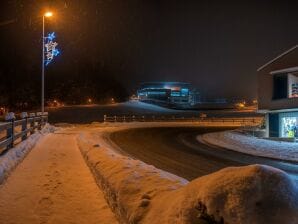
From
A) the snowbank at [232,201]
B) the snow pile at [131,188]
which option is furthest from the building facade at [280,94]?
the snowbank at [232,201]

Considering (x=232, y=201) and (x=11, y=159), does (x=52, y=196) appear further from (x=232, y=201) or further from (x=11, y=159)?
(x=232, y=201)

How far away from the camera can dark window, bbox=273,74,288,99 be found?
35003 mm

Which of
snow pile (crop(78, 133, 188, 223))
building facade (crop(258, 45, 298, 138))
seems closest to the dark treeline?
building facade (crop(258, 45, 298, 138))

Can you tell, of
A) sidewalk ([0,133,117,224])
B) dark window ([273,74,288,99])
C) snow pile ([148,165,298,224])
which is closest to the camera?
snow pile ([148,165,298,224])

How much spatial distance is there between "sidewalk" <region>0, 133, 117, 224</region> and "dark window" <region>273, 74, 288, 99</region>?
25807 mm

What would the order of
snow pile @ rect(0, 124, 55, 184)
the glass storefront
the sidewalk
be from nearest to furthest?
the sidewalk < snow pile @ rect(0, 124, 55, 184) < the glass storefront

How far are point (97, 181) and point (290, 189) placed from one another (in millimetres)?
5968

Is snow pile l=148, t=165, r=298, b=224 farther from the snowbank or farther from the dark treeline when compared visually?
the dark treeline

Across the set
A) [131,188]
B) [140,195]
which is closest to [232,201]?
[140,195]

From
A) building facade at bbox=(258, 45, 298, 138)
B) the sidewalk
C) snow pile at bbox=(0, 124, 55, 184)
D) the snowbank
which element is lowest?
the sidewalk

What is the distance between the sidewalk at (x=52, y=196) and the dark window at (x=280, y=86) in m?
25.8

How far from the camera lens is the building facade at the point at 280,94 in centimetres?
3400

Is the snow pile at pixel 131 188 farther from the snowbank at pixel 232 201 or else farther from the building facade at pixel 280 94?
the building facade at pixel 280 94

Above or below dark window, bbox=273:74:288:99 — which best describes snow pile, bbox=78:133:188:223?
below
